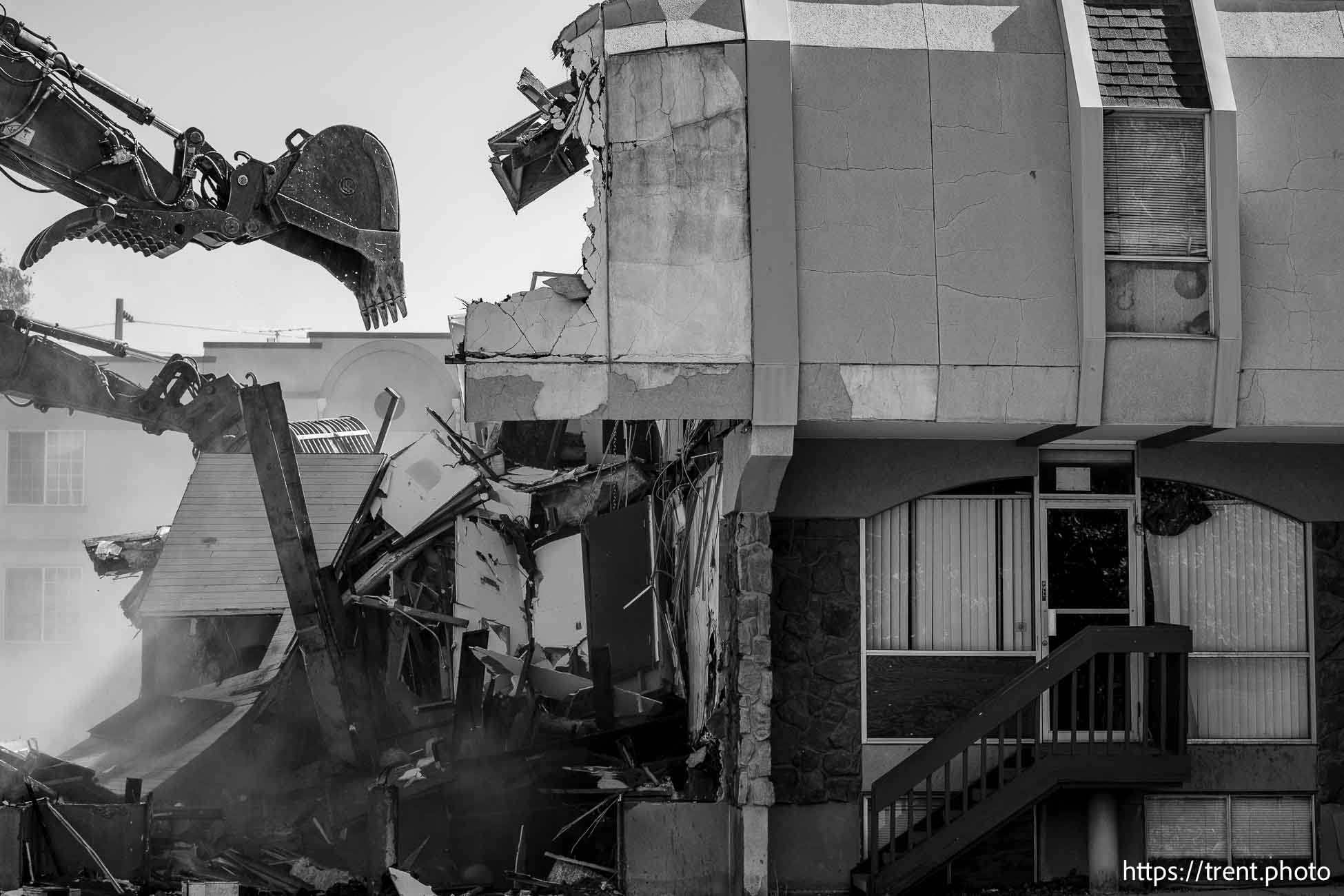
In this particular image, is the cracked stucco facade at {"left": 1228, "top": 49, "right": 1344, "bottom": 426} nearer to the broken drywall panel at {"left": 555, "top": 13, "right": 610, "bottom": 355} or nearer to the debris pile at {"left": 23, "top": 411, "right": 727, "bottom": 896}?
the debris pile at {"left": 23, "top": 411, "right": 727, "bottom": 896}

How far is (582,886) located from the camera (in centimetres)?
1240

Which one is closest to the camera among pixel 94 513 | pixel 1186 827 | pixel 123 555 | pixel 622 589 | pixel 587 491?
pixel 1186 827

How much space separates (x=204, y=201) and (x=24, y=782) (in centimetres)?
557

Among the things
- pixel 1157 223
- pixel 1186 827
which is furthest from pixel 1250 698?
pixel 1157 223

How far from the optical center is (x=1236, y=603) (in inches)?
469

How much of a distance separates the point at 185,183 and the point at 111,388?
378cm

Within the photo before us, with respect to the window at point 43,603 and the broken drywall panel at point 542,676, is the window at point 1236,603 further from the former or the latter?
the window at point 43,603

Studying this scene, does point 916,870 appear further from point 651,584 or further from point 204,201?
point 204,201

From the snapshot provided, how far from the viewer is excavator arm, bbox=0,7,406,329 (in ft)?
37.7

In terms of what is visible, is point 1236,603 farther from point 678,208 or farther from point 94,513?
point 94,513

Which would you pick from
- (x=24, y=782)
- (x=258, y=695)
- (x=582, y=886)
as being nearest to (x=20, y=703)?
(x=258, y=695)

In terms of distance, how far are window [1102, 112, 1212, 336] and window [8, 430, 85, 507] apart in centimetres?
3199

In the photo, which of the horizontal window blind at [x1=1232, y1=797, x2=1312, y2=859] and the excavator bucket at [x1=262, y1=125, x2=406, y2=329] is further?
the excavator bucket at [x1=262, y1=125, x2=406, y2=329]

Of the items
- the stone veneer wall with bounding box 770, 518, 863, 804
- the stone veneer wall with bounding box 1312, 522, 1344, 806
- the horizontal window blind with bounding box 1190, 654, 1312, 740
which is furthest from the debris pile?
the stone veneer wall with bounding box 1312, 522, 1344, 806
